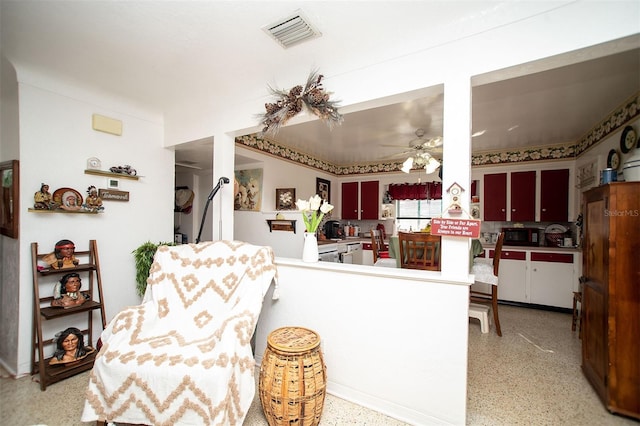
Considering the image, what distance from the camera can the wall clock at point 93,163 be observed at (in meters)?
2.53

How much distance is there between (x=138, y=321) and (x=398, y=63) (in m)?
2.51

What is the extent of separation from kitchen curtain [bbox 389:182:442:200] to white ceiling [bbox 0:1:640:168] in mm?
2037

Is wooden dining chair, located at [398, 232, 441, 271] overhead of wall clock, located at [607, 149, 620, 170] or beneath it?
beneath

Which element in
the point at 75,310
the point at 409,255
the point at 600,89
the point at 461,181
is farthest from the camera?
the point at 409,255

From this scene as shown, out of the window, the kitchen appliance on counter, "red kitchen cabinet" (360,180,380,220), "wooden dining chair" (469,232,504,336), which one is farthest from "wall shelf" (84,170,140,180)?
the window

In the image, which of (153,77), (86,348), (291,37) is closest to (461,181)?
(291,37)

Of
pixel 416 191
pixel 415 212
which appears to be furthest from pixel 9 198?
pixel 415 212

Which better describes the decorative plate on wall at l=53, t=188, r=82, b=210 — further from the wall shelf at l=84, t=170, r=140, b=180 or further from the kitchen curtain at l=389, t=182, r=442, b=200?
the kitchen curtain at l=389, t=182, r=442, b=200

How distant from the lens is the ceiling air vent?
1.60 meters

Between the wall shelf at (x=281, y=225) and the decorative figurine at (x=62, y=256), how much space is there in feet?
6.24

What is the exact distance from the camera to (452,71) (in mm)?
1633

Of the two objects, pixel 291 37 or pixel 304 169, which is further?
pixel 304 169

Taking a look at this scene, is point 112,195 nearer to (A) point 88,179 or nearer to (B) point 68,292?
(A) point 88,179

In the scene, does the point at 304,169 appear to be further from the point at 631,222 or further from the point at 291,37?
the point at 631,222
